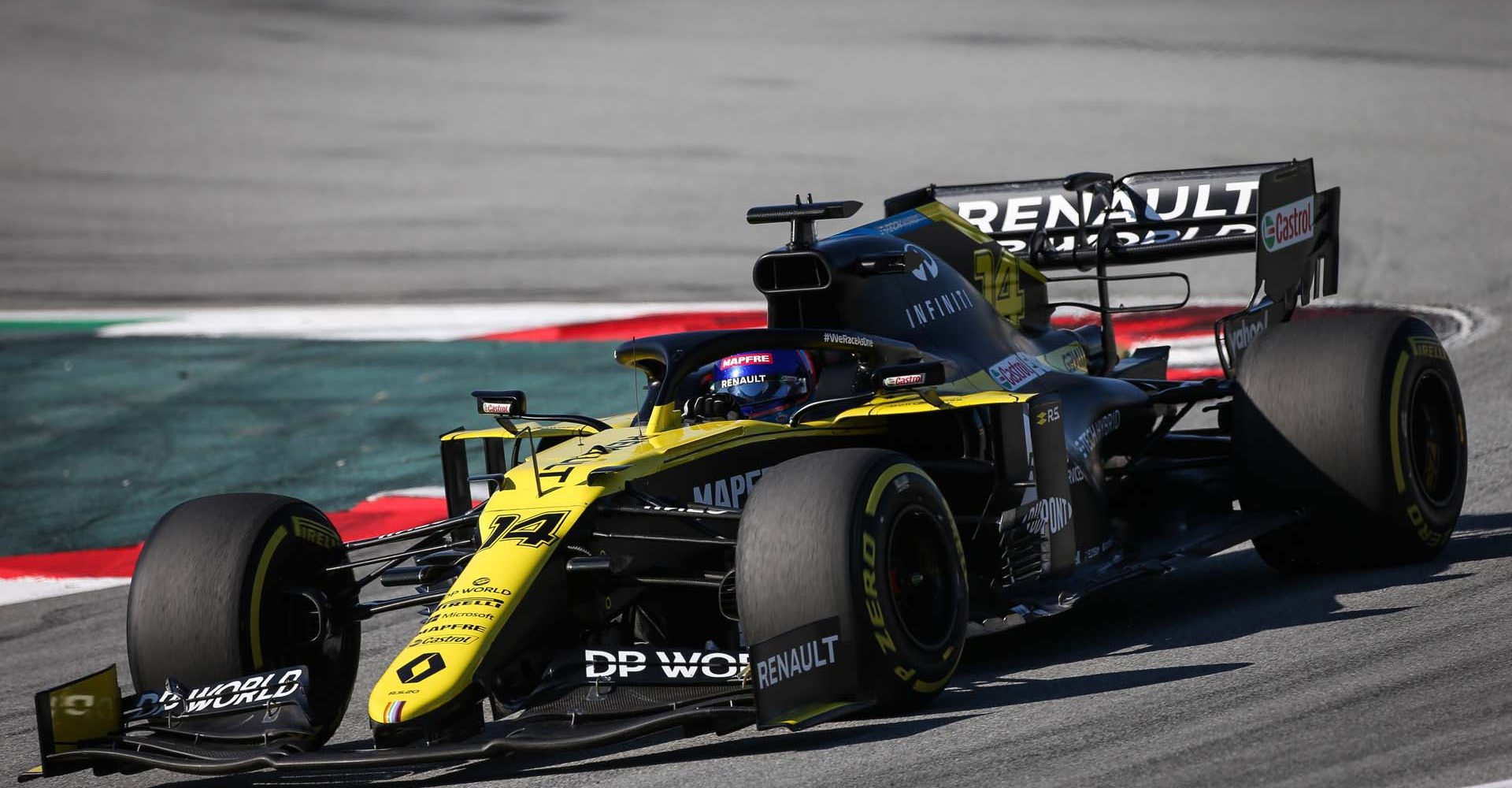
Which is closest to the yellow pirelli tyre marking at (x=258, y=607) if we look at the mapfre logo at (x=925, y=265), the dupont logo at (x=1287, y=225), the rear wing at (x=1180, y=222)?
the mapfre logo at (x=925, y=265)

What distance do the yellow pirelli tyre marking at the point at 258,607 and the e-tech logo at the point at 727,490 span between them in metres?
1.60

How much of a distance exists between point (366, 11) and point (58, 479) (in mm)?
27749

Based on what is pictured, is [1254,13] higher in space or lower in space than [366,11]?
lower

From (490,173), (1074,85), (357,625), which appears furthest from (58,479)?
(1074,85)

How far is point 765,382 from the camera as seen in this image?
7.78 metres

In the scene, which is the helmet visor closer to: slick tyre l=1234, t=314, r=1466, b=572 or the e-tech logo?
the e-tech logo

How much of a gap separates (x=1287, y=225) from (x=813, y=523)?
188 inches

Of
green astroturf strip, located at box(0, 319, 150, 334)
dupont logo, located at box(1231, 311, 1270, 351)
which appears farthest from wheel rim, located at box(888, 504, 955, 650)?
green astroturf strip, located at box(0, 319, 150, 334)

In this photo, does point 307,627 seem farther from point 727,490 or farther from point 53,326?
point 53,326

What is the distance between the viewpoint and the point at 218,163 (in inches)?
1158

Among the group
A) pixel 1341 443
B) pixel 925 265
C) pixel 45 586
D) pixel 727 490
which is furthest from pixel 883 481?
pixel 45 586

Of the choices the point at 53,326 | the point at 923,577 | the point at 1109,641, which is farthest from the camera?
the point at 53,326

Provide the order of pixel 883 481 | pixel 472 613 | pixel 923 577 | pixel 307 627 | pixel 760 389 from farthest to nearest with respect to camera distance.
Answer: pixel 760 389 → pixel 307 627 → pixel 923 577 → pixel 883 481 → pixel 472 613

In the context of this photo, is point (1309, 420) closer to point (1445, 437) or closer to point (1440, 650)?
point (1445, 437)
